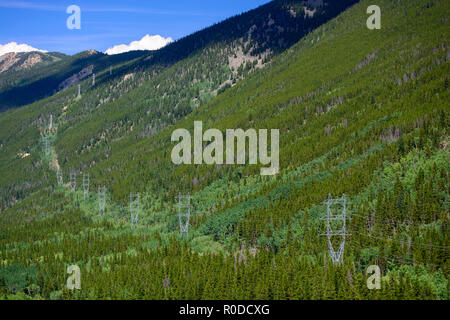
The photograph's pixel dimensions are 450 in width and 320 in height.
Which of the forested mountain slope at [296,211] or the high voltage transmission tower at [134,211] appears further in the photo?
the high voltage transmission tower at [134,211]

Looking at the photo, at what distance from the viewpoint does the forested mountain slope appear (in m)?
59.7

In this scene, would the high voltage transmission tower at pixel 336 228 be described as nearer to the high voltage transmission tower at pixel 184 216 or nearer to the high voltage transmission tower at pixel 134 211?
the high voltage transmission tower at pixel 184 216

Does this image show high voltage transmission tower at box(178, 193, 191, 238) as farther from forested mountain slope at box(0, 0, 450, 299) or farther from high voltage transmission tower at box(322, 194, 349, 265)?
high voltage transmission tower at box(322, 194, 349, 265)

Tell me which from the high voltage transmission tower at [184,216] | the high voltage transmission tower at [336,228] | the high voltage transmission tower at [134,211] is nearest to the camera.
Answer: the high voltage transmission tower at [336,228]

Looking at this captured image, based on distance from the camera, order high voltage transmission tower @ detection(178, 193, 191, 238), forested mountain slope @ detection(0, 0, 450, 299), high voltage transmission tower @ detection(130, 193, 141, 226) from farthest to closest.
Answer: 1. high voltage transmission tower @ detection(130, 193, 141, 226)
2. high voltage transmission tower @ detection(178, 193, 191, 238)
3. forested mountain slope @ detection(0, 0, 450, 299)

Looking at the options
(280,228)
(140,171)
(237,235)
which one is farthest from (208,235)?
(140,171)

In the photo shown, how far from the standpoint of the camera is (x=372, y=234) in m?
66.5

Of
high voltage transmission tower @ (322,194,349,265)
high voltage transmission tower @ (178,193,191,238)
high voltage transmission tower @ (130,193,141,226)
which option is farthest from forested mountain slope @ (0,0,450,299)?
high voltage transmission tower @ (178,193,191,238)

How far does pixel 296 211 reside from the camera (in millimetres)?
86125

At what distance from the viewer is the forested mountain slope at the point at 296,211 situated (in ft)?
196

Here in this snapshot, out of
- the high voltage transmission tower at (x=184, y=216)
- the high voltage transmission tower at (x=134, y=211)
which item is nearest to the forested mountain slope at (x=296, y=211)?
the high voltage transmission tower at (x=134, y=211)

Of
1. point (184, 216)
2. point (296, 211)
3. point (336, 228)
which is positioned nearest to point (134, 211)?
point (184, 216)

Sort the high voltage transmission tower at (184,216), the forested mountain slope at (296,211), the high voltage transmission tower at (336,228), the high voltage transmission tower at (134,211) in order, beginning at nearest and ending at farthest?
the high voltage transmission tower at (336,228)
the forested mountain slope at (296,211)
the high voltage transmission tower at (184,216)
the high voltage transmission tower at (134,211)
